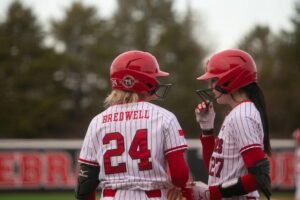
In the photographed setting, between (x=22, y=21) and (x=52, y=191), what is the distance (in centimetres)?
1837

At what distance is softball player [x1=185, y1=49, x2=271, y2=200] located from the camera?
13.4 ft

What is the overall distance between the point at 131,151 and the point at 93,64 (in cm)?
3384

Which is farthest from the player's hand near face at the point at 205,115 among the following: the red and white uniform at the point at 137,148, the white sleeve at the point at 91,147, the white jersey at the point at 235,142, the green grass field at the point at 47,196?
the green grass field at the point at 47,196

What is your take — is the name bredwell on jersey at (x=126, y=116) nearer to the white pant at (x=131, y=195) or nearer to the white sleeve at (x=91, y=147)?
the white sleeve at (x=91, y=147)

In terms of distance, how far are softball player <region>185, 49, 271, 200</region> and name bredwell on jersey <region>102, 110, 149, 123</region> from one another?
20.3 inches

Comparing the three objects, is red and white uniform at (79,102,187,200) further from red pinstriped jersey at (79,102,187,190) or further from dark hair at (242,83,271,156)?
dark hair at (242,83,271,156)

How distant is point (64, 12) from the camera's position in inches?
1630

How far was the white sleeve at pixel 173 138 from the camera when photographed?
4.18 metres

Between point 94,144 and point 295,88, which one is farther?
point 295,88

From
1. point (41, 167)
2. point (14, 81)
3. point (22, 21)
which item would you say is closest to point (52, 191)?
point (41, 167)

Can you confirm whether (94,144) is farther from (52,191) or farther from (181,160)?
(52,191)

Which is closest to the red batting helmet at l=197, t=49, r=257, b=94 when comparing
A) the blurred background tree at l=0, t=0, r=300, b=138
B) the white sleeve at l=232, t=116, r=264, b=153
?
the white sleeve at l=232, t=116, r=264, b=153

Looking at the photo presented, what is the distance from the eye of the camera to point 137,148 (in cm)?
420

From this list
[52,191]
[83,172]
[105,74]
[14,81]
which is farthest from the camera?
[105,74]
